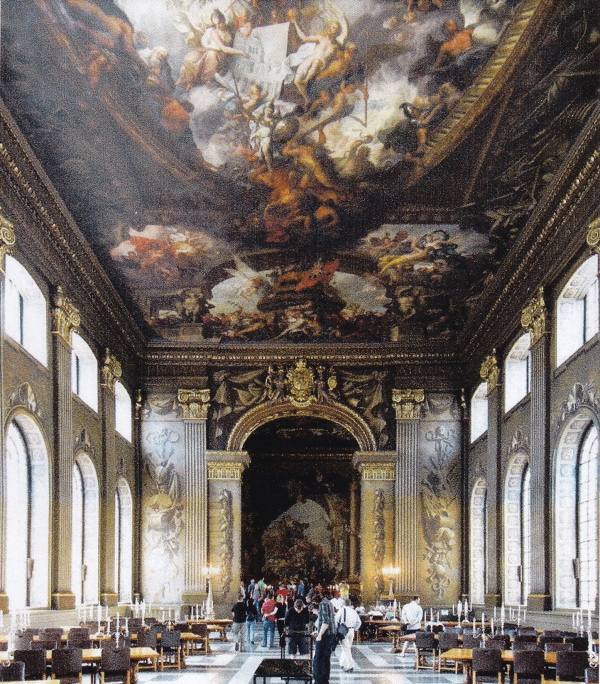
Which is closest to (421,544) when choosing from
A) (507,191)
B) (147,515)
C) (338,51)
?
(147,515)

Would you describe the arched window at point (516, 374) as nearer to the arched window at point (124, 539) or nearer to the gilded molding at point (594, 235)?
the gilded molding at point (594, 235)

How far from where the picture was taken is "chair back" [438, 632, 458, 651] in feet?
63.9

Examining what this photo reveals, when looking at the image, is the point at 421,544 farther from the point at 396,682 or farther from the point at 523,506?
the point at 396,682

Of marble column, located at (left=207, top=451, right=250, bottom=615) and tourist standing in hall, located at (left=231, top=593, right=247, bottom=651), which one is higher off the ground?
marble column, located at (left=207, top=451, right=250, bottom=615)

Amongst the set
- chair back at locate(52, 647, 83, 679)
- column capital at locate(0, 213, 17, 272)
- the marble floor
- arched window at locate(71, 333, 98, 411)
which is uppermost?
column capital at locate(0, 213, 17, 272)

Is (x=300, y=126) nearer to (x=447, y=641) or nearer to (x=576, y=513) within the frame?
(x=447, y=641)

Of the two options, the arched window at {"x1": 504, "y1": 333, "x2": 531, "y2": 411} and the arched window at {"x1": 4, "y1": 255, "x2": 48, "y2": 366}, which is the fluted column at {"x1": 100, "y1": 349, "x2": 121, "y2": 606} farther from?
the arched window at {"x1": 504, "y1": 333, "x2": 531, "y2": 411}

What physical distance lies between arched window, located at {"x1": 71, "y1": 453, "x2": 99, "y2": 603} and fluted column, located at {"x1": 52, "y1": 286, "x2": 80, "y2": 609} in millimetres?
3663

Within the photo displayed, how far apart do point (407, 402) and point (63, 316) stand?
1449 centimetres

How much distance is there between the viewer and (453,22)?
17438 mm

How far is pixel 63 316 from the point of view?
25047 mm

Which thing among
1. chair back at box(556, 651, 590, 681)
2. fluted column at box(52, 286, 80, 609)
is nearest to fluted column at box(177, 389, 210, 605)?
fluted column at box(52, 286, 80, 609)

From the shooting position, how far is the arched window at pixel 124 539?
33812mm

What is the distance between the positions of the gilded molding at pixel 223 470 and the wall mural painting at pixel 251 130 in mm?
6979
